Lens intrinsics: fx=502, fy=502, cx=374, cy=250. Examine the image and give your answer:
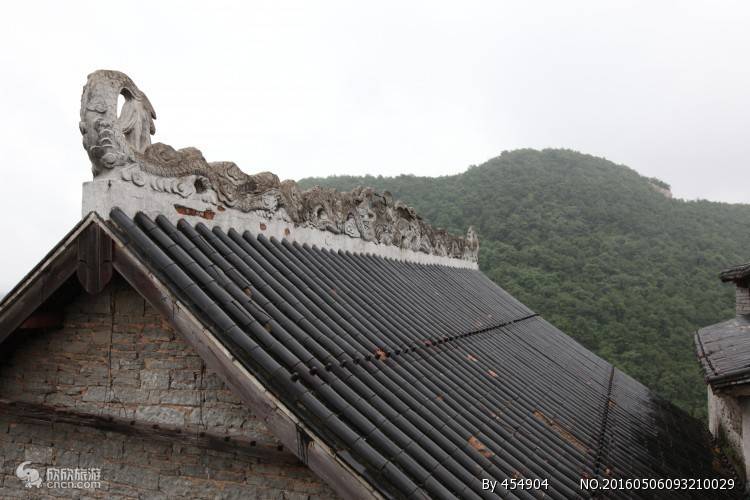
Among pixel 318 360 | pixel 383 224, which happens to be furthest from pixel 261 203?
pixel 383 224

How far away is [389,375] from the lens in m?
4.53

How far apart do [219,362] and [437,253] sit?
30.4 feet

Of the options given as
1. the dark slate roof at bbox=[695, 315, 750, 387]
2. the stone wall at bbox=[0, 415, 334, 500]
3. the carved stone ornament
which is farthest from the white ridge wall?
the dark slate roof at bbox=[695, 315, 750, 387]

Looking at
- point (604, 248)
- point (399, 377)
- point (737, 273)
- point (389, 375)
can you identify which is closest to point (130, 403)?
point (389, 375)

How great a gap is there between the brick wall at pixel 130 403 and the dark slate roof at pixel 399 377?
0.53 meters

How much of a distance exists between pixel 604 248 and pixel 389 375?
1352 inches

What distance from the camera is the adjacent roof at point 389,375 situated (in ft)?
11.1

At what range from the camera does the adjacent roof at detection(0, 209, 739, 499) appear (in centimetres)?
337

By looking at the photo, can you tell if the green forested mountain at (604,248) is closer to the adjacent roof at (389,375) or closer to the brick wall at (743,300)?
the brick wall at (743,300)

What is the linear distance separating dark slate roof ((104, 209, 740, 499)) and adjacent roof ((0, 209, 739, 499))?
2 cm

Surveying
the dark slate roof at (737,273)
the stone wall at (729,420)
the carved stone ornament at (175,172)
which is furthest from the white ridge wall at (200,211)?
the dark slate roof at (737,273)

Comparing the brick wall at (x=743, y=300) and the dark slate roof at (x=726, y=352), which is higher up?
the brick wall at (x=743, y=300)

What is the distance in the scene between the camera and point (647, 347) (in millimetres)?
23234

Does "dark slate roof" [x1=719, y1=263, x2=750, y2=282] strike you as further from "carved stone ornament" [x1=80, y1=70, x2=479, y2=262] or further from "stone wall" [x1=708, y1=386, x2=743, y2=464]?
"carved stone ornament" [x1=80, y1=70, x2=479, y2=262]
